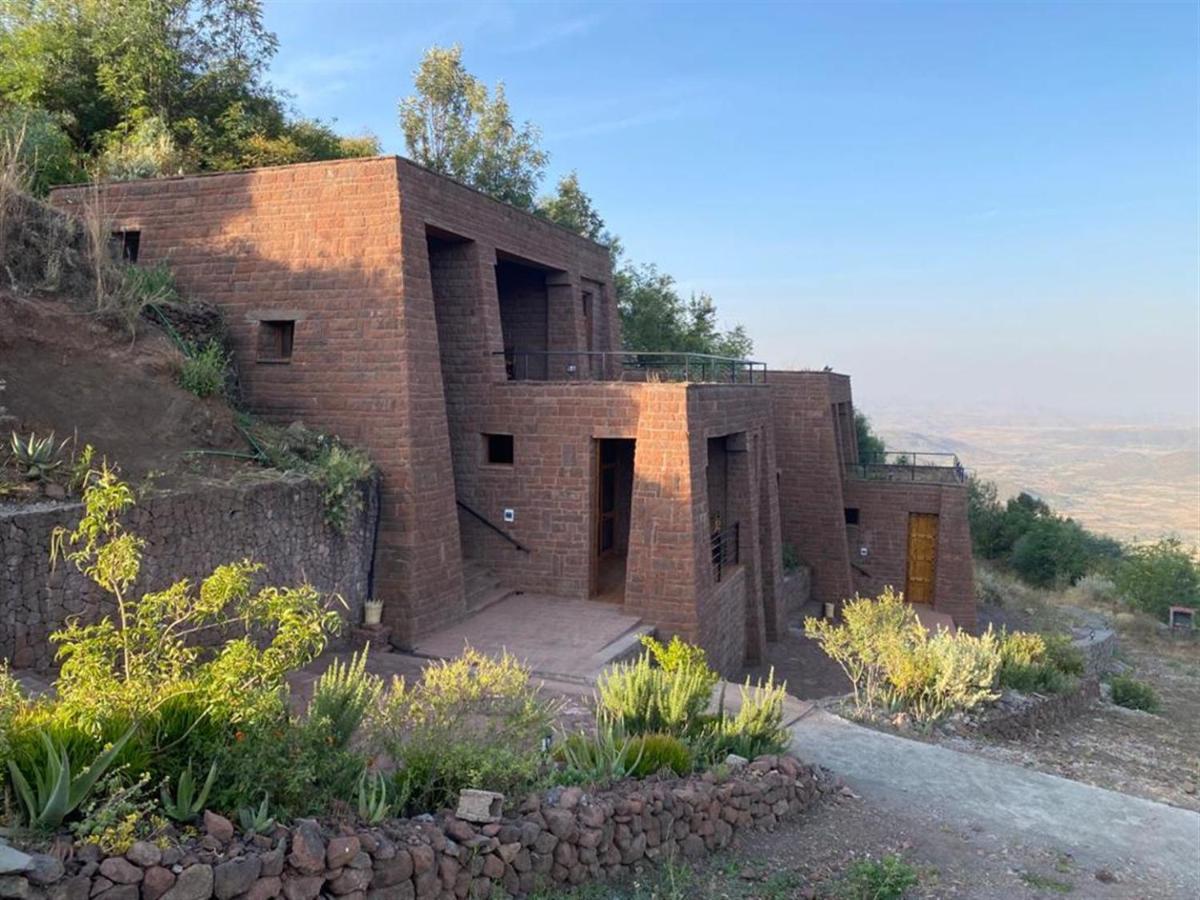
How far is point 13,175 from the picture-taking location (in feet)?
31.3

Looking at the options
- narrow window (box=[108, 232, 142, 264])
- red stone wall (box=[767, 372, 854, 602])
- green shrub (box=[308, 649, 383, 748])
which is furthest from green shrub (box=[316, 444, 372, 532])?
red stone wall (box=[767, 372, 854, 602])

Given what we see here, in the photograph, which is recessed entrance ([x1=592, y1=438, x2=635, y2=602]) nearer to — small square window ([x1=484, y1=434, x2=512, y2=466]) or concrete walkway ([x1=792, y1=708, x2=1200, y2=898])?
small square window ([x1=484, y1=434, x2=512, y2=466])

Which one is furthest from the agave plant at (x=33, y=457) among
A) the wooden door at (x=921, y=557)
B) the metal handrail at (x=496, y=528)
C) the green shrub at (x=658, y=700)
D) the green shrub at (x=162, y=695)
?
the wooden door at (x=921, y=557)

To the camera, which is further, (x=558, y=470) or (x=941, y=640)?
(x=558, y=470)

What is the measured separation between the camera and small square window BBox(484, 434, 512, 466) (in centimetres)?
1293

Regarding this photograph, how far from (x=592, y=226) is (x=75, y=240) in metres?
19.7

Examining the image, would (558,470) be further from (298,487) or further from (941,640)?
(941,640)

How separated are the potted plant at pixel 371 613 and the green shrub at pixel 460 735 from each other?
4.23 m

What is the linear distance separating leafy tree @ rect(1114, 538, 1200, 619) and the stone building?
1941cm

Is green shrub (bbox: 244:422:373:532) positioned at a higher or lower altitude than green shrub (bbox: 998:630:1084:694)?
higher

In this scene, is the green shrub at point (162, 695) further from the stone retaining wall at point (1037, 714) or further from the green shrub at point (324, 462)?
the stone retaining wall at point (1037, 714)

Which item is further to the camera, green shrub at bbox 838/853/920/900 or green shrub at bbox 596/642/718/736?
green shrub at bbox 596/642/718/736

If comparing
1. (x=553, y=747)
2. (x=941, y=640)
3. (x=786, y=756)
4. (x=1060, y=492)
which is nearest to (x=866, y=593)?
(x=941, y=640)

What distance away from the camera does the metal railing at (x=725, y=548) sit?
1391cm
